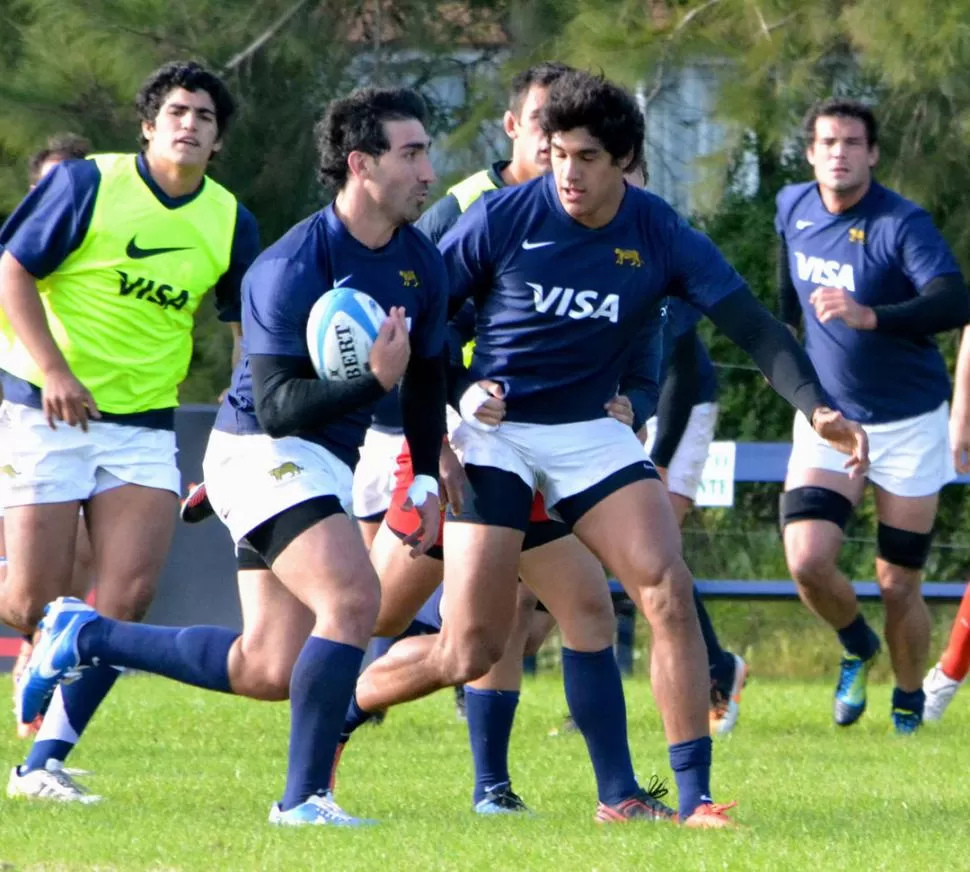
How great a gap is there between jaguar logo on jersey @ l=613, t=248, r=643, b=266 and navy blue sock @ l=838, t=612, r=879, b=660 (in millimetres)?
3379

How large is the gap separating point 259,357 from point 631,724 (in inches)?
162

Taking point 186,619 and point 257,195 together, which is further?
point 257,195

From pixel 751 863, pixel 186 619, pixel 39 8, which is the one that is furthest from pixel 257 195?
pixel 751 863

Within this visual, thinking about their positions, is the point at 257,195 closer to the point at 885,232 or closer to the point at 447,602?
the point at 885,232

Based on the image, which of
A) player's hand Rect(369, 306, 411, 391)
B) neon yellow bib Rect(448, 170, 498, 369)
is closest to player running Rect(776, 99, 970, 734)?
neon yellow bib Rect(448, 170, 498, 369)

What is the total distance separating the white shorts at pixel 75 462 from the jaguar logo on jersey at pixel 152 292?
0.41 meters

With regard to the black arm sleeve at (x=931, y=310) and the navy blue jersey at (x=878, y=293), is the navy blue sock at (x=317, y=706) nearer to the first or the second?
the black arm sleeve at (x=931, y=310)

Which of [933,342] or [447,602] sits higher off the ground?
[933,342]

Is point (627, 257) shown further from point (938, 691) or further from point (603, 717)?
point (938, 691)

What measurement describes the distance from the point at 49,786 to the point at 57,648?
0.50 meters

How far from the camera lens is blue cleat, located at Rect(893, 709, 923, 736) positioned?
8.79 metres

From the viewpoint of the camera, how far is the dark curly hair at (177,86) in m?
6.93

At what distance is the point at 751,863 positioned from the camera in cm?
491

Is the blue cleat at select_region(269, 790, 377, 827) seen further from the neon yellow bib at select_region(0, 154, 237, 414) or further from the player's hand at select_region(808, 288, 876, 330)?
the player's hand at select_region(808, 288, 876, 330)
